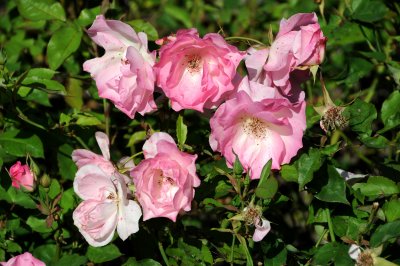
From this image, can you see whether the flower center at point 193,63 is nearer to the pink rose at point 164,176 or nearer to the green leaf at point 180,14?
the pink rose at point 164,176

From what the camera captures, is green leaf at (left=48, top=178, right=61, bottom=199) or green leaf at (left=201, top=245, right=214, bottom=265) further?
green leaf at (left=48, top=178, right=61, bottom=199)

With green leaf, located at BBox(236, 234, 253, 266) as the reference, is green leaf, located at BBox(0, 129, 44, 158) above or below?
below

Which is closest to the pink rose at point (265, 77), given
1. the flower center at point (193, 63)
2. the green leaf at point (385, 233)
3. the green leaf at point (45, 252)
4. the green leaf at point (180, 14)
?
the flower center at point (193, 63)

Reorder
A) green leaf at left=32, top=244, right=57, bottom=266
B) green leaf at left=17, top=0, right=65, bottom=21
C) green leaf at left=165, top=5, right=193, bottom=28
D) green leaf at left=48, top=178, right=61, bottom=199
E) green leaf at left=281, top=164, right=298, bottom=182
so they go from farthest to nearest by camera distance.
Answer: green leaf at left=165, top=5, right=193, bottom=28 → green leaf at left=17, top=0, right=65, bottom=21 → green leaf at left=32, top=244, right=57, bottom=266 → green leaf at left=48, top=178, right=61, bottom=199 → green leaf at left=281, top=164, right=298, bottom=182

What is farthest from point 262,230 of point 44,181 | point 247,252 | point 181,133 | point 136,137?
point 136,137

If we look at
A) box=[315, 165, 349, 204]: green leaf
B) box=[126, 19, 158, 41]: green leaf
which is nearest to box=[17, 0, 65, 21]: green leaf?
box=[126, 19, 158, 41]: green leaf

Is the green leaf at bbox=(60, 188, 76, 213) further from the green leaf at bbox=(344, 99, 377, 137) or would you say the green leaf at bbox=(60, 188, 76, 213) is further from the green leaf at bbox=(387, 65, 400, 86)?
the green leaf at bbox=(387, 65, 400, 86)
